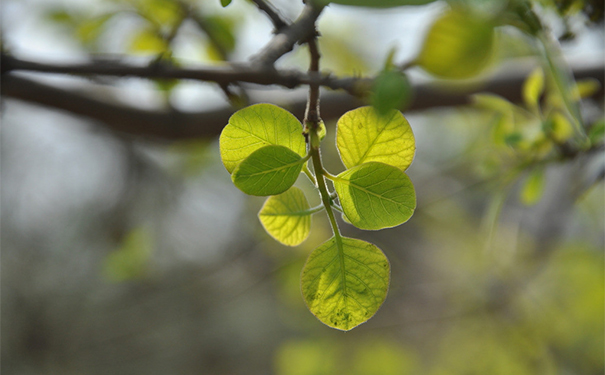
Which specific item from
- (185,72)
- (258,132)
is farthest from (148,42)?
(258,132)

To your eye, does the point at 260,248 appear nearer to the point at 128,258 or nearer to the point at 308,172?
the point at 128,258

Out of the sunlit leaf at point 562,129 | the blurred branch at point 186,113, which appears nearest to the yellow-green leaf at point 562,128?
the sunlit leaf at point 562,129

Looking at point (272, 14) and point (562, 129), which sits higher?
point (272, 14)

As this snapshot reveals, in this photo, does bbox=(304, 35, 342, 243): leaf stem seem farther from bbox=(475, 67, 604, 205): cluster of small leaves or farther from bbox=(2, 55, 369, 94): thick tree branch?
bbox=(475, 67, 604, 205): cluster of small leaves

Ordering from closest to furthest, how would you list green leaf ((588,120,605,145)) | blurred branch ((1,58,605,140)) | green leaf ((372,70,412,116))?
green leaf ((372,70,412,116))
green leaf ((588,120,605,145))
blurred branch ((1,58,605,140))

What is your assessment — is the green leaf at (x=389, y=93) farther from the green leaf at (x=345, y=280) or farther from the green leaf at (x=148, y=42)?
the green leaf at (x=148, y=42)

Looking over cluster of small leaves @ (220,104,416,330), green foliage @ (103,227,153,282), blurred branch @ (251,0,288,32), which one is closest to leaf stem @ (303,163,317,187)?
cluster of small leaves @ (220,104,416,330)
